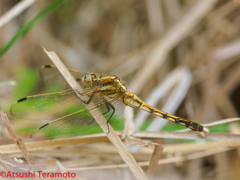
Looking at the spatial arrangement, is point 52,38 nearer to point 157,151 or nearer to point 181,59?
point 181,59

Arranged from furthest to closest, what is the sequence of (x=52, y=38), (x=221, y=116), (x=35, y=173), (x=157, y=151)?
(x=52, y=38) → (x=221, y=116) → (x=157, y=151) → (x=35, y=173)

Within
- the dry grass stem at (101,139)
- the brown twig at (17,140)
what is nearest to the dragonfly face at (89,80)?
the dry grass stem at (101,139)

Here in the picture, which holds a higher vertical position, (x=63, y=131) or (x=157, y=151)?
(x=63, y=131)

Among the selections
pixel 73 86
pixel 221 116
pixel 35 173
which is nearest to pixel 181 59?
pixel 221 116

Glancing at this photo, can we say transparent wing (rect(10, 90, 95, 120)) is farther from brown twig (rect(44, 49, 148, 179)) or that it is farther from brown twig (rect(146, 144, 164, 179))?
brown twig (rect(146, 144, 164, 179))

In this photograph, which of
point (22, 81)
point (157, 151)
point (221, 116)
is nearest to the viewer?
point (157, 151)

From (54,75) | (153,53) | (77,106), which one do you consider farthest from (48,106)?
(153,53)

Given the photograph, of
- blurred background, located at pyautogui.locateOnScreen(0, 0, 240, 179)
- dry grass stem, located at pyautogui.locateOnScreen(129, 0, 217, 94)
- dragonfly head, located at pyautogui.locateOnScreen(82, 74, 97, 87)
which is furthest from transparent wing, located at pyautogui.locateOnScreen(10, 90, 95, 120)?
dry grass stem, located at pyautogui.locateOnScreen(129, 0, 217, 94)
